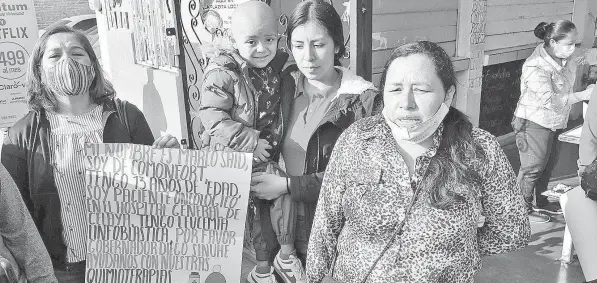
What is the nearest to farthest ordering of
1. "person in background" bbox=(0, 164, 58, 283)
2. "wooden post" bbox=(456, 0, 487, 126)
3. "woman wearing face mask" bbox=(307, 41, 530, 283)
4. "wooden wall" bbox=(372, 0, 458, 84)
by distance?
"woman wearing face mask" bbox=(307, 41, 530, 283), "person in background" bbox=(0, 164, 58, 283), "wooden wall" bbox=(372, 0, 458, 84), "wooden post" bbox=(456, 0, 487, 126)

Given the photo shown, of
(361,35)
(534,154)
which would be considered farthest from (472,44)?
(361,35)

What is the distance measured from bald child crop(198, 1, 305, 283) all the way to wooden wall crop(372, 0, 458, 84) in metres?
3.22

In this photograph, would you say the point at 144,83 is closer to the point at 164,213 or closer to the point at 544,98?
the point at 164,213

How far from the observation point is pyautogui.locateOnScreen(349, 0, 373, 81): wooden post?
4109mm

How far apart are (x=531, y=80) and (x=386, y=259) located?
12.7ft

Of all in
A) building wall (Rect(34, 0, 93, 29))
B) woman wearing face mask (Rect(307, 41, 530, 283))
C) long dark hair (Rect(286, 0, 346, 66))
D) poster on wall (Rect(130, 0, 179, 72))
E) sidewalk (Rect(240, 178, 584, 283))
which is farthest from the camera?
building wall (Rect(34, 0, 93, 29))

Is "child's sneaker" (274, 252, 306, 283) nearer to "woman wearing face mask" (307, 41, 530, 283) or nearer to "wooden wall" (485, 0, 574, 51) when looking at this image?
"woman wearing face mask" (307, 41, 530, 283)

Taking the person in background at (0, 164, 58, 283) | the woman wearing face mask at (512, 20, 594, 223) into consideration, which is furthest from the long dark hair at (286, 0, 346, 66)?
the woman wearing face mask at (512, 20, 594, 223)

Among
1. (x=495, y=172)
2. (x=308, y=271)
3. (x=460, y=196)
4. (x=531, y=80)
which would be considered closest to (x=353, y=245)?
(x=308, y=271)

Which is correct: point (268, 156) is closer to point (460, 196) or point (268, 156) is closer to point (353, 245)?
point (353, 245)

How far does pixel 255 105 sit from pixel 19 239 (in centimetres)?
107

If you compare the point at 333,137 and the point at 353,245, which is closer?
the point at 353,245

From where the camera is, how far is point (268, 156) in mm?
2141

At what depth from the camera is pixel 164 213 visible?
2.15 m
